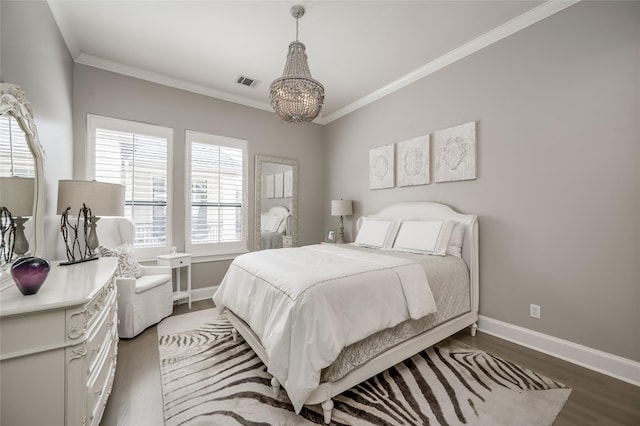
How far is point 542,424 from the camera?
1512 millimetres

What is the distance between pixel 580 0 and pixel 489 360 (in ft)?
10.1

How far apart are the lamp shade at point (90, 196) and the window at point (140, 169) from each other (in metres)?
1.26

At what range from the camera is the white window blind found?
53.9 inches

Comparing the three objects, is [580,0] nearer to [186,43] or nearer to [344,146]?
[344,146]

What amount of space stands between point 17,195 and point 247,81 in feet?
9.27

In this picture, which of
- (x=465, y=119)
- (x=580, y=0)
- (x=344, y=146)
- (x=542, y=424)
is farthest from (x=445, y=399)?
(x=344, y=146)

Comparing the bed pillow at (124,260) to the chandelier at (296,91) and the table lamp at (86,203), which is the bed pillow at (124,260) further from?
the chandelier at (296,91)

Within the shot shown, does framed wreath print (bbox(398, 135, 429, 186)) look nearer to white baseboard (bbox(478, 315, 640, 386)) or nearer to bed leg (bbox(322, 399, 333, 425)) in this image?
white baseboard (bbox(478, 315, 640, 386))

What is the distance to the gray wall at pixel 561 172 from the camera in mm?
1964

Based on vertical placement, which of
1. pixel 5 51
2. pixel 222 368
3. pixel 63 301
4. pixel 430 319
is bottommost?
pixel 222 368

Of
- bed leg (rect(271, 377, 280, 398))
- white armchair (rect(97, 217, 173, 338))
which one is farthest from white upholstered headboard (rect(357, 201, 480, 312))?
white armchair (rect(97, 217, 173, 338))

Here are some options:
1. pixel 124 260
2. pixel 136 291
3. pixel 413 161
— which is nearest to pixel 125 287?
pixel 136 291

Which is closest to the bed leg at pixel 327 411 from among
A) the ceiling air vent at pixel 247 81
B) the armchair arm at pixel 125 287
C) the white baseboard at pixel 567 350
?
the white baseboard at pixel 567 350

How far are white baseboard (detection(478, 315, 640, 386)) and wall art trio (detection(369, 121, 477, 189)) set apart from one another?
1.57 m
